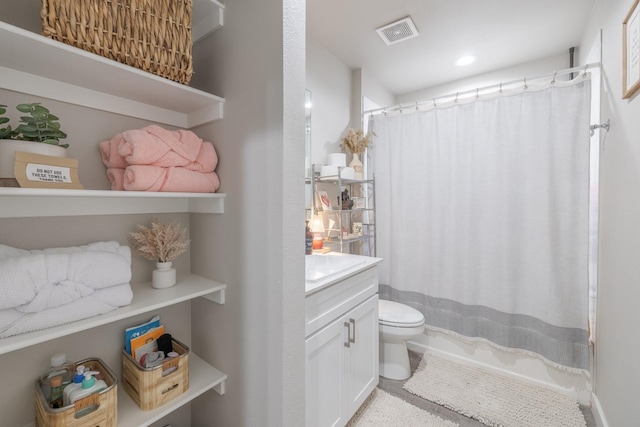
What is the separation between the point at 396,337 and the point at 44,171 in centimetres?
197

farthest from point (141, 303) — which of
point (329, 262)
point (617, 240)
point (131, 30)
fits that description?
point (617, 240)

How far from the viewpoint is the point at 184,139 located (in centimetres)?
97

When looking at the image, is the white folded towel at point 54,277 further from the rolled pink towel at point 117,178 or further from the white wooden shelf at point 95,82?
the white wooden shelf at point 95,82

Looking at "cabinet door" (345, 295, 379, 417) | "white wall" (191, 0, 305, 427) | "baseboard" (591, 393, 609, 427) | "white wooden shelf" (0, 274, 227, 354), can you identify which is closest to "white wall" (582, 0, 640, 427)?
"baseboard" (591, 393, 609, 427)

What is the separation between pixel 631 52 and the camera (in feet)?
3.77

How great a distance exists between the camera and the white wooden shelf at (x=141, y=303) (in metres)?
0.65

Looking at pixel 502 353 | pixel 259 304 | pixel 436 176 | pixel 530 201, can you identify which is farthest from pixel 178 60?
pixel 502 353

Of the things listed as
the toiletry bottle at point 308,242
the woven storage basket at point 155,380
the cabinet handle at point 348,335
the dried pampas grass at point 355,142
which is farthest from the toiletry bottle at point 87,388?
the dried pampas grass at point 355,142

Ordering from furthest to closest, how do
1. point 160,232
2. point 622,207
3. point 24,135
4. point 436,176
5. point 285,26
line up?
1. point 436,176
2. point 622,207
3. point 160,232
4. point 285,26
5. point 24,135

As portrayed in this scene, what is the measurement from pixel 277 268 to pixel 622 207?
162 centimetres

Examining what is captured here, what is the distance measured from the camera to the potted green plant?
2.19 ft

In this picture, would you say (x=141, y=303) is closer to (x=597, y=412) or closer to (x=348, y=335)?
(x=348, y=335)

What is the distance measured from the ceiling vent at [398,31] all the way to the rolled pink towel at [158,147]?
5.25 ft

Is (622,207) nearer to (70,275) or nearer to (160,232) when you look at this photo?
(160,232)
